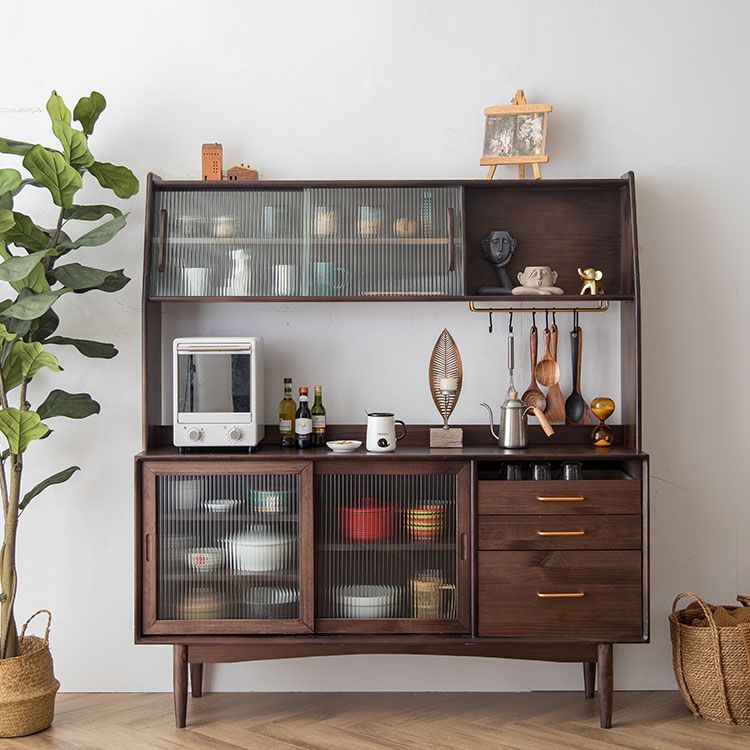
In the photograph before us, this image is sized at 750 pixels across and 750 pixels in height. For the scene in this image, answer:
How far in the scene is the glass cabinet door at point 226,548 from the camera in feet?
10.7

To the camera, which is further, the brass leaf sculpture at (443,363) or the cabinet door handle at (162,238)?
the brass leaf sculpture at (443,363)

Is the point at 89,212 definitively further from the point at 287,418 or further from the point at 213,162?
the point at 287,418

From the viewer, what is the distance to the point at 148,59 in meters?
3.65

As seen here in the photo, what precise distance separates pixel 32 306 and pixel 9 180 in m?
0.44

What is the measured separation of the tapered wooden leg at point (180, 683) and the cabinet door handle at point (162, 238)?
133 cm

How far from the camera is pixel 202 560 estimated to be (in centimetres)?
331

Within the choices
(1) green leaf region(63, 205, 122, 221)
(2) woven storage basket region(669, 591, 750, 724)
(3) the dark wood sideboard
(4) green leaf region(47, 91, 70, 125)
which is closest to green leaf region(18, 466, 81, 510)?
(3) the dark wood sideboard

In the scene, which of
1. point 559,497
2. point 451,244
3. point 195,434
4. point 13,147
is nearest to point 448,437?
point 559,497

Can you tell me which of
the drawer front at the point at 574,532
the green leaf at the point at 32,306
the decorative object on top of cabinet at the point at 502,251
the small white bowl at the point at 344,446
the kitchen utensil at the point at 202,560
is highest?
the decorative object on top of cabinet at the point at 502,251

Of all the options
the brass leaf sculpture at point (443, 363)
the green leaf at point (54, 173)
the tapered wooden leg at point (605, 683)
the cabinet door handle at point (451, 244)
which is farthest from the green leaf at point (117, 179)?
the tapered wooden leg at point (605, 683)

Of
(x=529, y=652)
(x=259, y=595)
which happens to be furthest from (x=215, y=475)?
(x=529, y=652)

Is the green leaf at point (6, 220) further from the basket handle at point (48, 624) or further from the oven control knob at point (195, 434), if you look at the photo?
the basket handle at point (48, 624)

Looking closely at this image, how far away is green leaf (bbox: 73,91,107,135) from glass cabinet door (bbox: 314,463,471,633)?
4.80 ft

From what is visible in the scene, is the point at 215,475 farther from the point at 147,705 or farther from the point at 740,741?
the point at 740,741
